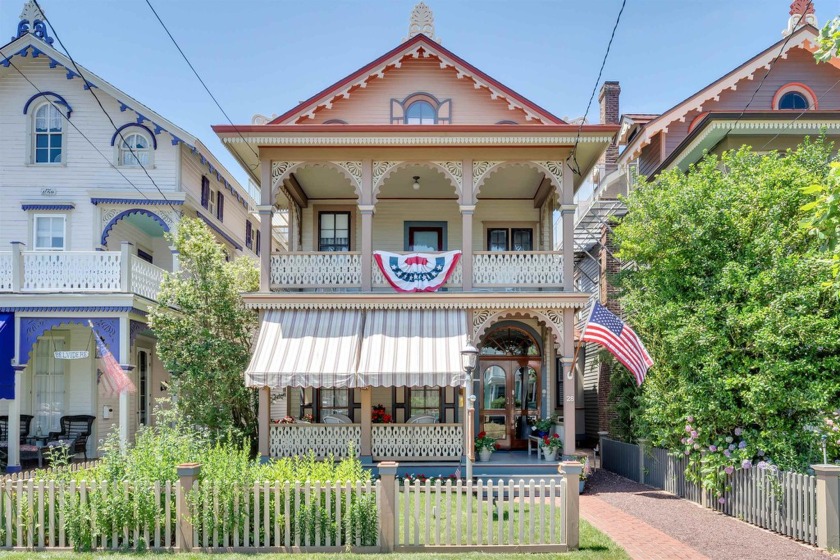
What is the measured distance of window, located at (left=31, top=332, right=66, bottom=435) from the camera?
19938 millimetres

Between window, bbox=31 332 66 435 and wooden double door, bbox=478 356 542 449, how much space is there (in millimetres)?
11984

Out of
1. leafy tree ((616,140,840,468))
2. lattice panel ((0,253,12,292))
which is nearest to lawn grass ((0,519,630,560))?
leafy tree ((616,140,840,468))

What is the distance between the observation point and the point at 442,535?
1045cm

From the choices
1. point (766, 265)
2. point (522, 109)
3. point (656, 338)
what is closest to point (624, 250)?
point (656, 338)

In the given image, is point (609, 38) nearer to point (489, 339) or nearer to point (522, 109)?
point (522, 109)

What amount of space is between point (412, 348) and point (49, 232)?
1217 cm

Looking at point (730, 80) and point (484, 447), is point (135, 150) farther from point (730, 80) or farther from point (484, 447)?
point (730, 80)

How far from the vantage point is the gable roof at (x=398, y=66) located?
18109mm

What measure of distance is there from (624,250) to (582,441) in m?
11.6

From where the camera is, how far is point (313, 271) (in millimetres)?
17344

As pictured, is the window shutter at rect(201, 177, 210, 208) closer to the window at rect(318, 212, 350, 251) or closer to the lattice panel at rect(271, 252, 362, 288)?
the window at rect(318, 212, 350, 251)

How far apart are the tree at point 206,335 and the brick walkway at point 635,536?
8.30 m

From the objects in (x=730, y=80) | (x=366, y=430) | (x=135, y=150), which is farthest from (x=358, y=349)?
(x=730, y=80)

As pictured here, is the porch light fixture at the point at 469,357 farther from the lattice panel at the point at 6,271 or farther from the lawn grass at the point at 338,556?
the lattice panel at the point at 6,271
